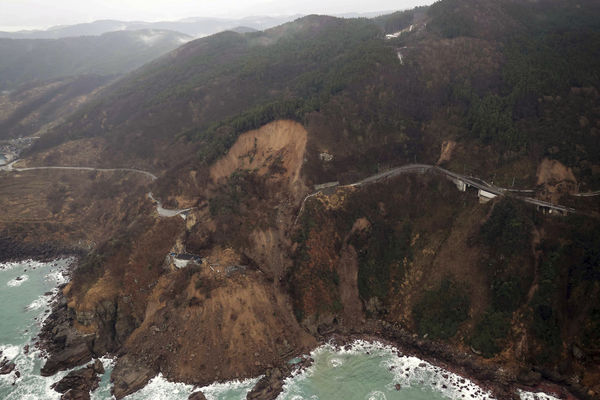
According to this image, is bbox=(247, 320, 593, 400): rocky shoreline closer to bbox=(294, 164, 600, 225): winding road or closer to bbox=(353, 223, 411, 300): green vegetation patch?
bbox=(353, 223, 411, 300): green vegetation patch

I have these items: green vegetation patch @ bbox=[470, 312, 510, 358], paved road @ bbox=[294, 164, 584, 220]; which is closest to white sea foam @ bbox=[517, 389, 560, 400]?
green vegetation patch @ bbox=[470, 312, 510, 358]

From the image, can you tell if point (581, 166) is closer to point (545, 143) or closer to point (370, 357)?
point (545, 143)

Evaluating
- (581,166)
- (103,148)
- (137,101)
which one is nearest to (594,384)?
(581,166)

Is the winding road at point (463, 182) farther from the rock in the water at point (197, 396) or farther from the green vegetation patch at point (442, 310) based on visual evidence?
the rock in the water at point (197, 396)

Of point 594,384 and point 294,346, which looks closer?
point 594,384

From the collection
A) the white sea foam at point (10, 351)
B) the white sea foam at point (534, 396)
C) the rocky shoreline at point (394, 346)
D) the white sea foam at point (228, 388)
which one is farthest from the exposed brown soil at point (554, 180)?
the white sea foam at point (10, 351)

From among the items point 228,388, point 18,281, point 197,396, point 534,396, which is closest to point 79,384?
point 197,396

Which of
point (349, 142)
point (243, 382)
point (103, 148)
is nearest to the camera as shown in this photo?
point (243, 382)
